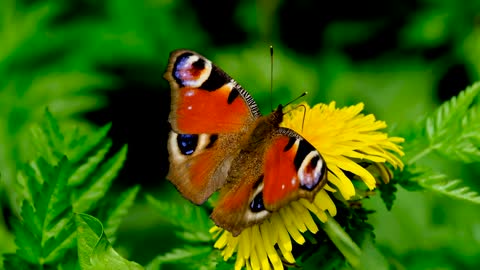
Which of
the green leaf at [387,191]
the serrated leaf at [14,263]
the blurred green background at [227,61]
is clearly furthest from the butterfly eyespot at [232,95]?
the blurred green background at [227,61]

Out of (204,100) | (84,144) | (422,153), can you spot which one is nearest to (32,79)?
(84,144)

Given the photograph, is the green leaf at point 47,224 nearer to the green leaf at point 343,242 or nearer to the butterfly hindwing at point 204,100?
the butterfly hindwing at point 204,100

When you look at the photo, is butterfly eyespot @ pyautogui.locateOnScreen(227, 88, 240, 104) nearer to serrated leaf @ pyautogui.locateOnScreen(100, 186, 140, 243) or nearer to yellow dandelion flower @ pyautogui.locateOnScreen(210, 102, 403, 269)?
yellow dandelion flower @ pyautogui.locateOnScreen(210, 102, 403, 269)

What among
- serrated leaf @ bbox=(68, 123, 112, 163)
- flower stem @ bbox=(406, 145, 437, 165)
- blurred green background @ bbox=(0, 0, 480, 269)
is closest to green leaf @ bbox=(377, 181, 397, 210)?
flower stem @ bbox=(406, 145, 437, 165)

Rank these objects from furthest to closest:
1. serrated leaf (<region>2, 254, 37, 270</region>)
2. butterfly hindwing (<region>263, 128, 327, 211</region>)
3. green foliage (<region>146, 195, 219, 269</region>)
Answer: green foliage (<region>146, 195, 219, 269</region>) → serrated leaf (<region>2, 254, 37, 270</region>) → butterfly hindwing (<region>263, 128, 327, 211</region>)

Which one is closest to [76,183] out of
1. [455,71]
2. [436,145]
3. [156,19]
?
[436,145]

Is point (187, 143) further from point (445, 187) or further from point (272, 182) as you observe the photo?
point (445, 187)
